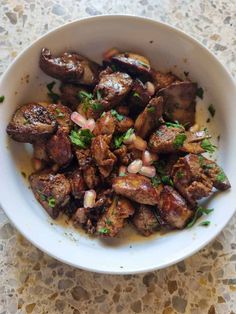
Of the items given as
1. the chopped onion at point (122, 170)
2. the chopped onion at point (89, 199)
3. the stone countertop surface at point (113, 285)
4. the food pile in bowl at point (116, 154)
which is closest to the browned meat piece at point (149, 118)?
the food pile in bowl at point (116, 154)

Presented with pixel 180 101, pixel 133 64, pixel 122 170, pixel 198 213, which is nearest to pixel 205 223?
pixel 198 213

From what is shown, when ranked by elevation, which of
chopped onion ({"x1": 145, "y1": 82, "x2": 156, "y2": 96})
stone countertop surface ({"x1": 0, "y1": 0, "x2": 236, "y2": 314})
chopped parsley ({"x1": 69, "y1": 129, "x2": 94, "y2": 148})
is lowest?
stone countertop surface ({"x1": 0, "y1": 0, "x2": 236, "y2": 314})

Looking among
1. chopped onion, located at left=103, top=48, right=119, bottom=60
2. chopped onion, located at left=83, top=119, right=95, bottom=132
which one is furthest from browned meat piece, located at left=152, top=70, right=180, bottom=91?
chopped onion, located at left=83, top=119, right=95, bottom=132

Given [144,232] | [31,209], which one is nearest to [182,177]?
[144,232]

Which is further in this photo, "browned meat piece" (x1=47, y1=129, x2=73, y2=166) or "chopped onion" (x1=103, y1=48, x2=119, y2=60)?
"chopped onion" (x1=103, y1=48, x2=119, y2=60)

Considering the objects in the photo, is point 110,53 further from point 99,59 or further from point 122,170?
point 122,170

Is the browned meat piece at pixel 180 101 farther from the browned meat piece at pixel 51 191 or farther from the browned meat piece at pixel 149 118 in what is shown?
the browned meat piece at pixel 51 191

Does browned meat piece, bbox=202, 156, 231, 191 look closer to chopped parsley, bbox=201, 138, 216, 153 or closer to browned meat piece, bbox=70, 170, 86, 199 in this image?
chopped parsley, bbox=201, 138, 216, 153
